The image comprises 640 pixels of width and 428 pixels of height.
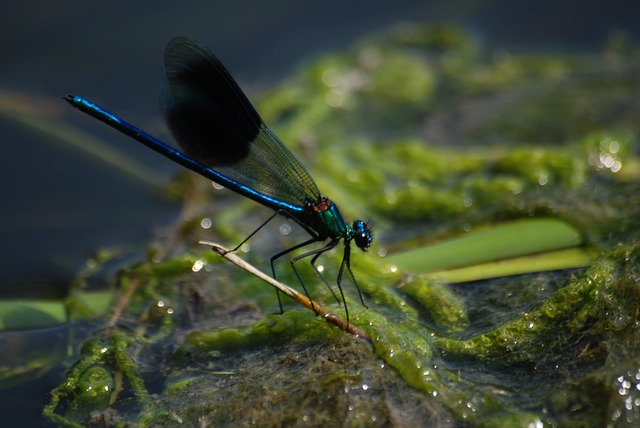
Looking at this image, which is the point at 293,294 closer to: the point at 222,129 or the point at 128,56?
the point at 222,129

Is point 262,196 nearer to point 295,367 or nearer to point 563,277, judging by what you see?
point 295,367

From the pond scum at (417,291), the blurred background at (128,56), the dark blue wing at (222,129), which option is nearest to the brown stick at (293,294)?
the pond scum at (417,291)

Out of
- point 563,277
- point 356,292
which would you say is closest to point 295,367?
point 356,292

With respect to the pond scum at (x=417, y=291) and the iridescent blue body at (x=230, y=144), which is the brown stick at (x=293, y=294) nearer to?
the pond scum at (x=417, y=291)

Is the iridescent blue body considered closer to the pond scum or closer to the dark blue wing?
the dark blue wing

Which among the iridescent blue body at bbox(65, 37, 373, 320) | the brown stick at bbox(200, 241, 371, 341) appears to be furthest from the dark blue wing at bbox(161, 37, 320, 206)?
the brown stick at bbox(200, 241, 371, 341)

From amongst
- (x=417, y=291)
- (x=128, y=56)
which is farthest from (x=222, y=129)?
(x=128, y=56)
